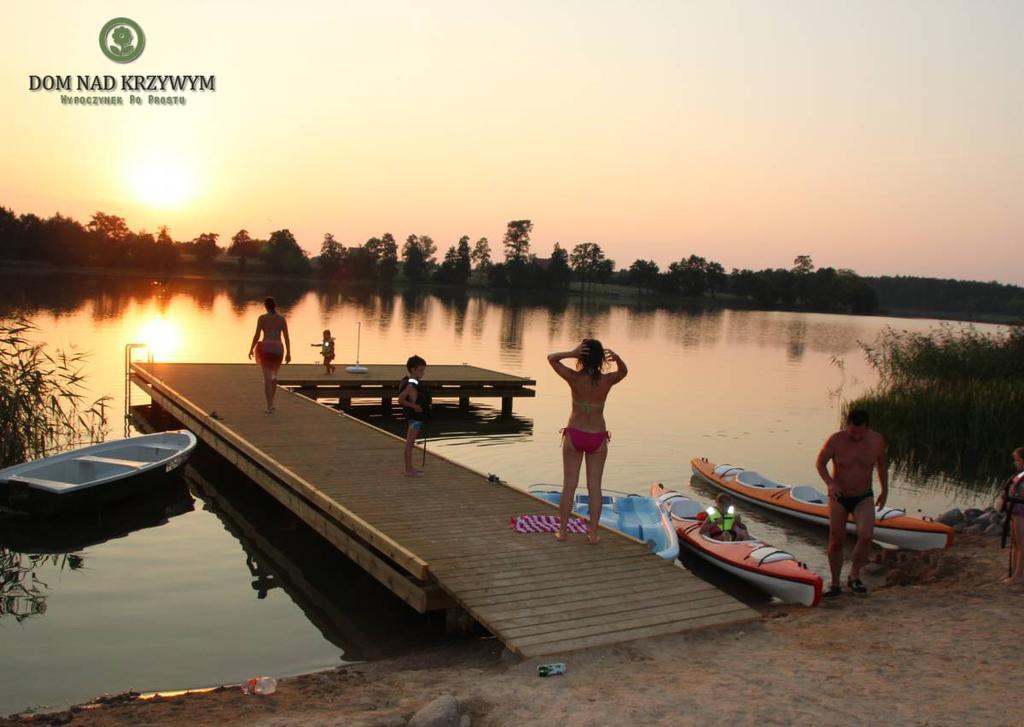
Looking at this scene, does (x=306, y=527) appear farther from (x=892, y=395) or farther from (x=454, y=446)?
(x=892, y=395)

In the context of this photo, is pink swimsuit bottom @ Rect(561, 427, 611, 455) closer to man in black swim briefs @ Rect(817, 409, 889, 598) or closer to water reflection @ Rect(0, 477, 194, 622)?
man in black swim briefs @ Rect(817, 409, 889, 598)

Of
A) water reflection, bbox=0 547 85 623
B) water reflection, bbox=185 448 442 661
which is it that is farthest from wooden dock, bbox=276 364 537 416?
water reflection, bbox=0 547 85 623

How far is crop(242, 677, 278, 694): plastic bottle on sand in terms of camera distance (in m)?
6.39

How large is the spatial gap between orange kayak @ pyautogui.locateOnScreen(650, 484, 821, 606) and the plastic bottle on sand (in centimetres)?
542

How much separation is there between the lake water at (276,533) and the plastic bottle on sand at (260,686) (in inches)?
39.4

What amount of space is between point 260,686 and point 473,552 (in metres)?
2.43

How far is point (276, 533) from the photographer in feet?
38.7

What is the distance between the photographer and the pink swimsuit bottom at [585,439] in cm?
801

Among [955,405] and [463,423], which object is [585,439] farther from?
[955,405]

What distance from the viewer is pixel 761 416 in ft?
80.0

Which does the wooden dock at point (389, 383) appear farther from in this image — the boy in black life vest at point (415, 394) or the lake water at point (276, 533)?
the boy in black life vest at point (415, 394)

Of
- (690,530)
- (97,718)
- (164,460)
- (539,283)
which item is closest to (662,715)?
(97,718)

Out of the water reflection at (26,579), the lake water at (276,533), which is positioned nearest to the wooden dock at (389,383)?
the lake water at (276,533)

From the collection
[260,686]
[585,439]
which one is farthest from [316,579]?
[585,439]
